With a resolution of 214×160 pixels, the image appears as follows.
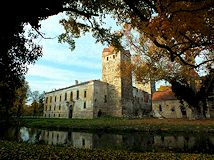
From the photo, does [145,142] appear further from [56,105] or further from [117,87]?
[56,105]

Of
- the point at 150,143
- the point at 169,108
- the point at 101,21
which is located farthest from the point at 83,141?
the point at 169,108

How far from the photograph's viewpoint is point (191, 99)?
35938 mm

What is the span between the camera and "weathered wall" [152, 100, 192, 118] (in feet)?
164

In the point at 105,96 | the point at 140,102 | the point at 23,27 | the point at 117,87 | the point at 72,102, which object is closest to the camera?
the point at 23,27

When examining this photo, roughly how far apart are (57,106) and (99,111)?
16392mm

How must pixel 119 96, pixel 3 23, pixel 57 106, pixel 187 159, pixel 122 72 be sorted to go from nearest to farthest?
pixel 187 159 < pixel 3 23 < pixel 122 72 < pixel 119 96 < pixel 57 106

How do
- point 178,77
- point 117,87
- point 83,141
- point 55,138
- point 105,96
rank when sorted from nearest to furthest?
point 83,141 < point 55,138 < point 178,77 < point 117,87 < point 105,96

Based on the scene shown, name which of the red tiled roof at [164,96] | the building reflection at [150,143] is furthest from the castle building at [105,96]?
the building reflection at [150,143]

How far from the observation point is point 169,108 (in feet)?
169

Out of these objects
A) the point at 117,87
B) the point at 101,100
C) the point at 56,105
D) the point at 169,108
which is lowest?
the point at 169,108

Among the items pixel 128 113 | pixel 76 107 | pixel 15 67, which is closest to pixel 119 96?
pixel 128 113

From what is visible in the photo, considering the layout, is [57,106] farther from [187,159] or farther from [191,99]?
[187,159]

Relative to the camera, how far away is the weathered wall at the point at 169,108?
50.1 metres

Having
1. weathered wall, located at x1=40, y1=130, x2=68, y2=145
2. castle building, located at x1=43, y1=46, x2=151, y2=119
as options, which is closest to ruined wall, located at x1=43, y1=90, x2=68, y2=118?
castle building, located at x1=43, y1=46, x2=151, y2=119
